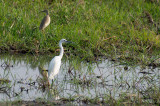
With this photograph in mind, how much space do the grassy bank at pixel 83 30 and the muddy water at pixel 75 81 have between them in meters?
0.64

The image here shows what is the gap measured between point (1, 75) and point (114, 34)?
423 cm

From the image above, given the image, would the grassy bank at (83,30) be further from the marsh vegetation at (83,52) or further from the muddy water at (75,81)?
the muddy water at (75,81)

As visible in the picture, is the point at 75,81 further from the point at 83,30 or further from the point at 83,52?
the point at 83,30

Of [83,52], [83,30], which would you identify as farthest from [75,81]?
[83,30]

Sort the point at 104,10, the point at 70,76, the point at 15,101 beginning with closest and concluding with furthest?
the point at 15,101, the point at 70,76, the point at 104,10

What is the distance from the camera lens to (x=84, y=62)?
9.49m

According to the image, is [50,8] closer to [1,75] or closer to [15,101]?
[1,75]

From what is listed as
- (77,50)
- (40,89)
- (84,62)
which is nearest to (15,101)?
(40,89)

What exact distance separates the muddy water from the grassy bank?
0.64m

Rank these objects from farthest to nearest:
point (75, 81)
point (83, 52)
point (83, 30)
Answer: point (83, 30) < point (83, 52) < point (75, 81)

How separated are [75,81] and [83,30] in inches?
153

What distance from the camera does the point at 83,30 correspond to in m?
11.2

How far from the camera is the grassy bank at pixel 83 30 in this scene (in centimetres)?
1023

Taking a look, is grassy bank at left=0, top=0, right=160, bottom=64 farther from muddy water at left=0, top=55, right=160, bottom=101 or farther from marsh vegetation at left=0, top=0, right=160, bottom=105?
muddy water at left=0, top=55, right=160, bottom=101
